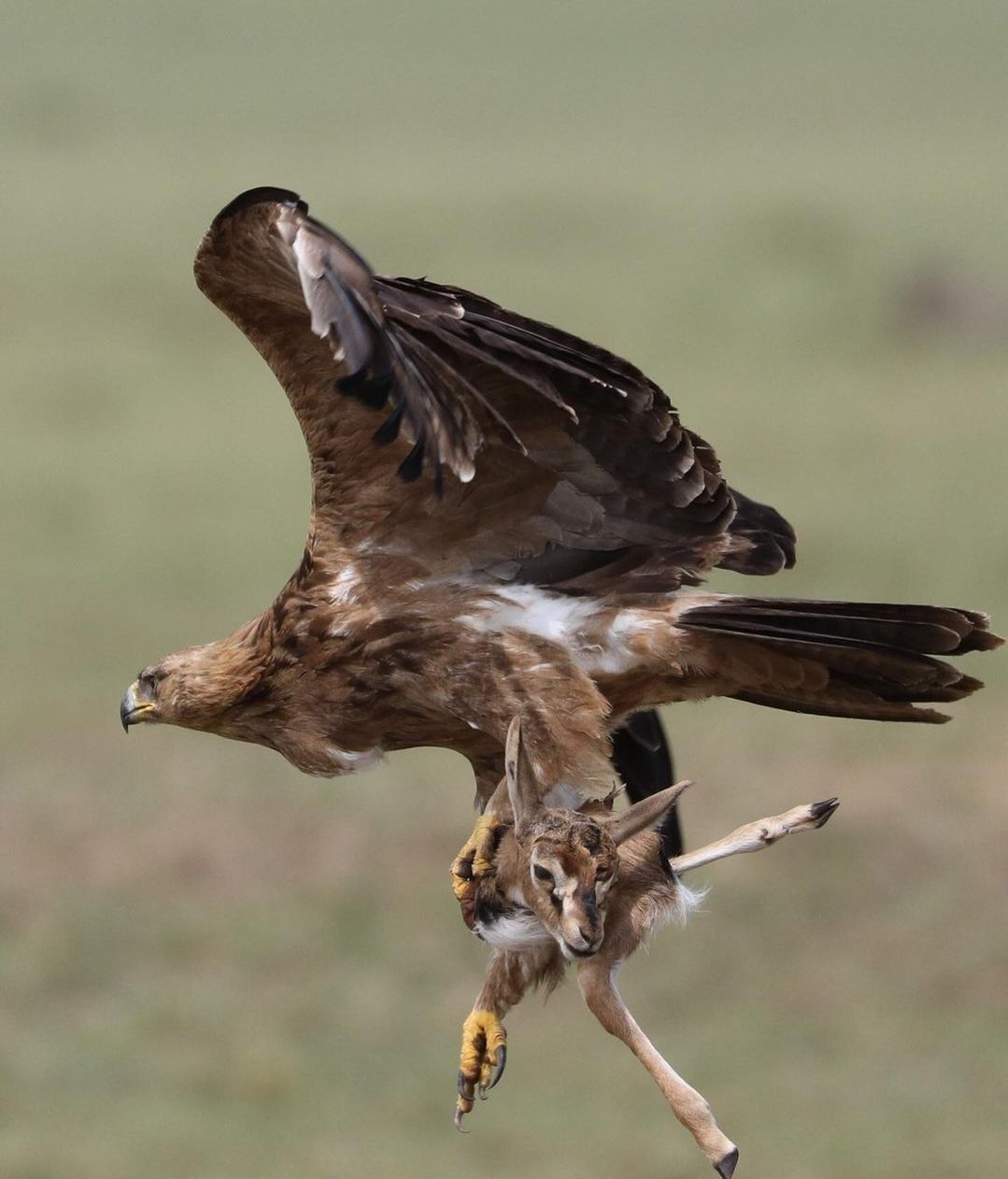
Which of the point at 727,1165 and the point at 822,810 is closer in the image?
the point at 727,1165

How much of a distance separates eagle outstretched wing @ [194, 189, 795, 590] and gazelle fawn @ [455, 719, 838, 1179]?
739mm

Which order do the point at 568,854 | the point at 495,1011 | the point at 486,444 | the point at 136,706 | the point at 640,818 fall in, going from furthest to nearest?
1. the point at 136,706
2. the point at 486,444
3. the point at 495,1011
4. the point at 640,818
5. the point at 568,854

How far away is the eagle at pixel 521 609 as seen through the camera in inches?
237

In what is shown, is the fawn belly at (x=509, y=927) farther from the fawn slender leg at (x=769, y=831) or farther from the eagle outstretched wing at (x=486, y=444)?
the eagle outstretched wing at (x=486, y=444)

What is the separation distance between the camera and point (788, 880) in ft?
49.8

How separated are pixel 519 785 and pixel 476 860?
14.7 inches

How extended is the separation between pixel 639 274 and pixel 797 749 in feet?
51.2

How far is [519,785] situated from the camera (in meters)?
5.59

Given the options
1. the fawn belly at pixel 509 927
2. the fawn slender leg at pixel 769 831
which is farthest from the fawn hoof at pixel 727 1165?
the fawn belly at pixel 509 927

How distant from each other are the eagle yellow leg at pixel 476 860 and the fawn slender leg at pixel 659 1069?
1.22 feet

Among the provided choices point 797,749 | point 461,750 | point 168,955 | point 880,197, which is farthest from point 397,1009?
point 880,197

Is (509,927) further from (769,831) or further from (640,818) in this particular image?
(769,831)

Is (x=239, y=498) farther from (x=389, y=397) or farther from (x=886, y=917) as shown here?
(x=389, y=397)

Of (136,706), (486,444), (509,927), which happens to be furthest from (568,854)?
(136,706)
